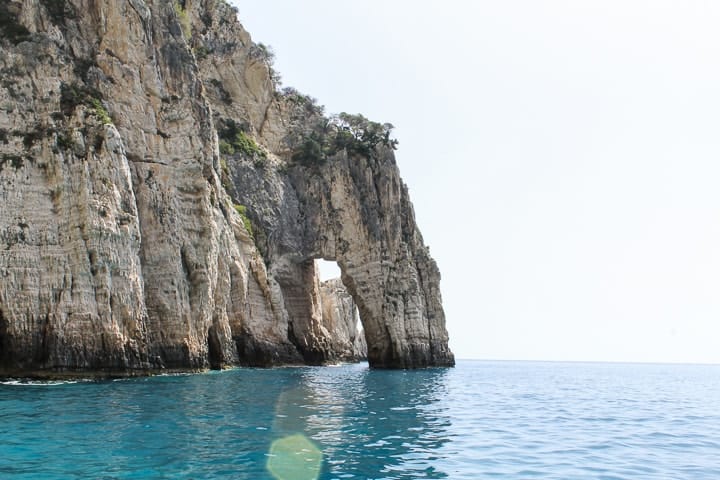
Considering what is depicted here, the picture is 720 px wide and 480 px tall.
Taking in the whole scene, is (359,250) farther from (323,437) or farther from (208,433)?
(208,433)

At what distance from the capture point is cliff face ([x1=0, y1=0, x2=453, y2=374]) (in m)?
30.5

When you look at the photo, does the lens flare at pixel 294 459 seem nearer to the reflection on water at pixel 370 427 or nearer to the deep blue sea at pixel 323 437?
the deep blue sea at pixel 323 437

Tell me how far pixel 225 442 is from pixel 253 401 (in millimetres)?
8780

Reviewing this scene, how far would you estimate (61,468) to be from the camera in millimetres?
11289

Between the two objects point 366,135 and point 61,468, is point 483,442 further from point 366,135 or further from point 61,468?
point 366,135

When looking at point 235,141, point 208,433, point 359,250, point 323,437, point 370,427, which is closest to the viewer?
point 208,433

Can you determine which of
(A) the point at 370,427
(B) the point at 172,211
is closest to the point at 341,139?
(B) the point at 172,211

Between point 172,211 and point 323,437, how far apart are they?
88.8ft

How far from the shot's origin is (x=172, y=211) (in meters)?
39.5

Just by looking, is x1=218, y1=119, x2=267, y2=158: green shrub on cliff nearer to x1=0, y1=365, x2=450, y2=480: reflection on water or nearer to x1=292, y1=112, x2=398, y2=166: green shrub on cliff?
x1=292, y1=112, x2=398, y2=166: green shrub on cliff

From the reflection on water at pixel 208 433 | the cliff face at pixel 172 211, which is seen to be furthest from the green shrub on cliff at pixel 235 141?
the reflection on water at pixel 208 433

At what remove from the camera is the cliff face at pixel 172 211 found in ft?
100

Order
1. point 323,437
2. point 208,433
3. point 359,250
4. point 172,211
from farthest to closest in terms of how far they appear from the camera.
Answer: point 359,250 → point 172,211 → point 323,437 → point 208,433

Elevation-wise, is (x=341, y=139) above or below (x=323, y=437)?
above
